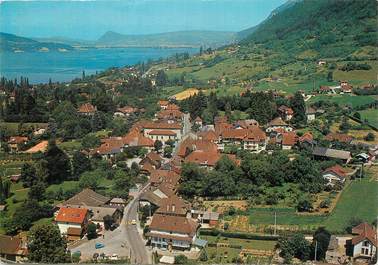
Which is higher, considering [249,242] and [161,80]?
[161,80]

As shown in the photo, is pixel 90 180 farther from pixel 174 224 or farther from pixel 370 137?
pixel 370 137

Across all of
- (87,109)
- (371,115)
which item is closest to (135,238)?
(87,109)

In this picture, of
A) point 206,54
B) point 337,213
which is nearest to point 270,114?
point 337,213

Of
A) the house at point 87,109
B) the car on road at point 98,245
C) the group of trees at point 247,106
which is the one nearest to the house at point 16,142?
the house at point 87,109

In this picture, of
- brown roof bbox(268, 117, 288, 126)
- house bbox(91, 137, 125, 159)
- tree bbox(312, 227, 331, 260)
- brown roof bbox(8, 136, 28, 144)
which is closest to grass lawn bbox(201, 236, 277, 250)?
tree bbox(312, 227, 331, 260)

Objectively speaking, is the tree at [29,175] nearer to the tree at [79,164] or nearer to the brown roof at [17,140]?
the tree at [79,164]

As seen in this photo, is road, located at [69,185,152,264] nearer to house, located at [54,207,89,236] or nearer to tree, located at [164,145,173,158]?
house, located at [54,207,89,236]
